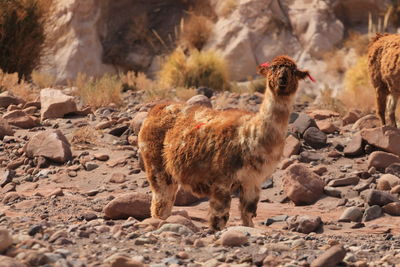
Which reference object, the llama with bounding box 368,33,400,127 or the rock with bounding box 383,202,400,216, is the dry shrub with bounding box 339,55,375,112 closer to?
the llama with bounding box 368,33,400,127

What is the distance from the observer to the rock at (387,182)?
439 inches

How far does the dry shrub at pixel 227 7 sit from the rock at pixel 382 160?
602 inches

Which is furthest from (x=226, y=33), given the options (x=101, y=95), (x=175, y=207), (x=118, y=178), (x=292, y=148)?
(x=175, y=207)

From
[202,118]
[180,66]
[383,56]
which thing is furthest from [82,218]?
[180,66]

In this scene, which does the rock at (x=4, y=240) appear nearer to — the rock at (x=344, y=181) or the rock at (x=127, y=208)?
the rock at (x=127, y=208)

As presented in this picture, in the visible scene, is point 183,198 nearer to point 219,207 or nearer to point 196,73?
point 219,207

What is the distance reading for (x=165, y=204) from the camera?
851cm

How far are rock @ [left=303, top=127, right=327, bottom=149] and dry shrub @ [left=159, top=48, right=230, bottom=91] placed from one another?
295 inches

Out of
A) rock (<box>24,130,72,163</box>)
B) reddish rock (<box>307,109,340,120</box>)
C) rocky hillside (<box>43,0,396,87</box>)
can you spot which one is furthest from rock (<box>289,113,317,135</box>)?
rocky hillside (<box>43,0,396,87</box>)

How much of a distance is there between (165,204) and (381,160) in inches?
183

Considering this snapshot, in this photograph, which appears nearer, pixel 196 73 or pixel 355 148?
pixel 355 148

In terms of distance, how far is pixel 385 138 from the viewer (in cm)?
1224

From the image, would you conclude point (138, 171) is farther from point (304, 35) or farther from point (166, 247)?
point (304, 35)

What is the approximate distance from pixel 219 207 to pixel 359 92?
1066 cm
